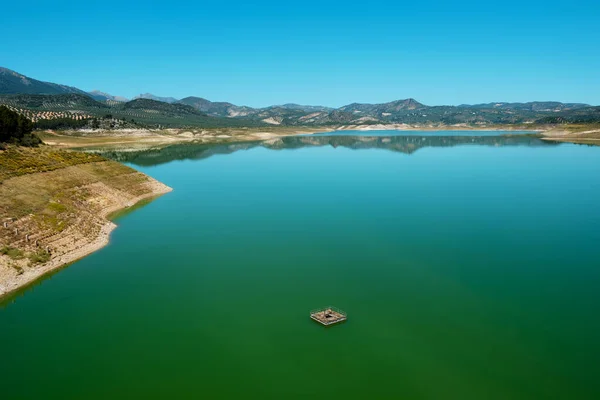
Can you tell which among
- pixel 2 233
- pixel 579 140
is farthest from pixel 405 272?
pixel 579 140

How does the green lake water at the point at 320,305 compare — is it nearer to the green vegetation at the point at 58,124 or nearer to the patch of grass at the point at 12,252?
the patch of grass at the point at 12,252

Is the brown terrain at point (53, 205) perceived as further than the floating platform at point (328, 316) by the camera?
Yes

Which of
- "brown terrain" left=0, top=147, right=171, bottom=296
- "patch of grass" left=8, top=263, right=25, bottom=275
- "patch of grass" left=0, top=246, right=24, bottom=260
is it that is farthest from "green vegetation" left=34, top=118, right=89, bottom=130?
"patch of grass" left=8, top=263, right=25, bottom=275

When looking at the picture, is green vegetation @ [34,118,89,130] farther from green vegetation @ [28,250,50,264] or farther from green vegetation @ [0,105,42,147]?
green vegetation @ [28,250,50,264]

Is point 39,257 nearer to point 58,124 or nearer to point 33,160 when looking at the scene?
point 33,160

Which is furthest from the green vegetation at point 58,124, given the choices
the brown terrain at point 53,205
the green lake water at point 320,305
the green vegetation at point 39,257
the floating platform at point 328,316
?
the floating platform at point 328,316

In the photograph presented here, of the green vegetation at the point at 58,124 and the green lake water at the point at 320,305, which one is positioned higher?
the green vegetation at the point at 58,124

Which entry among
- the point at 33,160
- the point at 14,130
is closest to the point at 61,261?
the point at 33,160
